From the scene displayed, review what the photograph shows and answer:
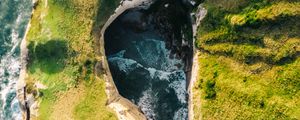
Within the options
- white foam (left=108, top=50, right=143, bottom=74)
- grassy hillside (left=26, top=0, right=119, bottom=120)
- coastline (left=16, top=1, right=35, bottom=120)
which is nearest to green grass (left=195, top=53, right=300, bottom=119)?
white foam (left=108, top=50, right=143, bottom=74)

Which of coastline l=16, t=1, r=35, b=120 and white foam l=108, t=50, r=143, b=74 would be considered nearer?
coastline l=16, t=1, r=35, b=120

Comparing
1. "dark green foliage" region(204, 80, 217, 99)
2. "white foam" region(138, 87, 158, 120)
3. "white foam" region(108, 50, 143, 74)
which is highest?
"white foam" region(108, 50, 143, 74)

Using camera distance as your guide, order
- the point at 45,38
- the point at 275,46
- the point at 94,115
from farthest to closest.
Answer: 1. the point at 45,38
2. the point at 94,115
3. the point at 275,46

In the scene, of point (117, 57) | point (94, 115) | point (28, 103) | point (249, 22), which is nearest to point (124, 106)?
point (94, 115)

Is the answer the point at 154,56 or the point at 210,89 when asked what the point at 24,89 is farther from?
the point at 210,89

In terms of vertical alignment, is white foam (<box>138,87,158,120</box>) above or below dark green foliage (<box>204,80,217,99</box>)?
below

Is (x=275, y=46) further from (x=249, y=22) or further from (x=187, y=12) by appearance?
(x=187, y=12)

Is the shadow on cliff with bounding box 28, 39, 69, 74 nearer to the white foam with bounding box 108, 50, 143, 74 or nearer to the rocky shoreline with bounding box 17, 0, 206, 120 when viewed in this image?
the rocky shoreline with bounding box 17, 0, 206, 120
